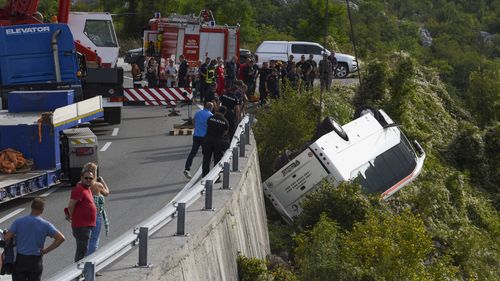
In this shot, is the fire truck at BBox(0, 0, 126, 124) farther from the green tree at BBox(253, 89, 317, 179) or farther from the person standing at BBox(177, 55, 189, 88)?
the green tree at BBox(253, 89, 317, 179)

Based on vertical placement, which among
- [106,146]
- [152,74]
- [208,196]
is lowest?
[152,74]

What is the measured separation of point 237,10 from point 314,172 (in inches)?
1573

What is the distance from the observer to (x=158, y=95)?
1050 inches

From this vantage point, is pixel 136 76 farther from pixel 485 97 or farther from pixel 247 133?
pixel 485 97

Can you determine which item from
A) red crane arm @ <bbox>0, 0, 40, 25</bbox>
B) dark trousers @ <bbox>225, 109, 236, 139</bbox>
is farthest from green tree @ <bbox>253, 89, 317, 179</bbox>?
red crane arm @ <bbox>0, 0, 40, 25</bbox>

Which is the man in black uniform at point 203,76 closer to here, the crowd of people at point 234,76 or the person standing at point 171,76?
the crowd of people at point 234,76

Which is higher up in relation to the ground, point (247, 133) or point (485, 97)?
point (247, 133)

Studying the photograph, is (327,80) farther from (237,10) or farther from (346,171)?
(237,10)

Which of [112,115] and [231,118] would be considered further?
[112,115]

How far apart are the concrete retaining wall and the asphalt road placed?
153 cm

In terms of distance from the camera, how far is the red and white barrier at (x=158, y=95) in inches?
1042

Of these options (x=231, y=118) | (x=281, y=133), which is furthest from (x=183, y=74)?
(x=231, y=118)

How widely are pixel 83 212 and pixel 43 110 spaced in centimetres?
981

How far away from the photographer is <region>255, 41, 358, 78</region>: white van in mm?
40844
